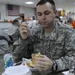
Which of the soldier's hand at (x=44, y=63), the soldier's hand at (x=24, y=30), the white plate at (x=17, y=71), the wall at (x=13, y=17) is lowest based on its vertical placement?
the white plate at (x=17, y=71)

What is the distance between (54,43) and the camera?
1.43m

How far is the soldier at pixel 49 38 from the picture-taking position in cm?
136

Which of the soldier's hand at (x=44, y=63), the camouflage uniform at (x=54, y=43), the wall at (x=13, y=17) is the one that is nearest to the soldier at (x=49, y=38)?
the camouflage uniform at (x=54, y=43)

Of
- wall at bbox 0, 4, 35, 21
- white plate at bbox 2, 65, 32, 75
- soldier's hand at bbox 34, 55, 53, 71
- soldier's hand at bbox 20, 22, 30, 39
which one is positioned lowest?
white plate at bbox 2, 65, 32, 75

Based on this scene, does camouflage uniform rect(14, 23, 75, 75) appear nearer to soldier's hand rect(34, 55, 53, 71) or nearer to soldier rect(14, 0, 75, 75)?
soldier rect(14, 0, 75, 75)

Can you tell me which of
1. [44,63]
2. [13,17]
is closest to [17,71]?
[44,63]

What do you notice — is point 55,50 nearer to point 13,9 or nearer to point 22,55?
point 22,55

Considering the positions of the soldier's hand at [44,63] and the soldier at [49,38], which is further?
the soldier at [49,38]

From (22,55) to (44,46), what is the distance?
0.25 m

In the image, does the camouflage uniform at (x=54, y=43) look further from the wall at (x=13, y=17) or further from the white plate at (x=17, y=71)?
the wall at (x=13, y=17)

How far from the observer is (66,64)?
123 centimetres

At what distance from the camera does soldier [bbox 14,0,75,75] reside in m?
1.36

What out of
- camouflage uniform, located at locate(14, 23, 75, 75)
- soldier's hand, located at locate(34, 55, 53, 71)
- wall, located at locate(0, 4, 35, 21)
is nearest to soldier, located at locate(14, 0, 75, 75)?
camouflage uniform, located at locate(14, 23, 75, 75)

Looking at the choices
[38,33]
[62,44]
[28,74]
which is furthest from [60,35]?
[28,74]
